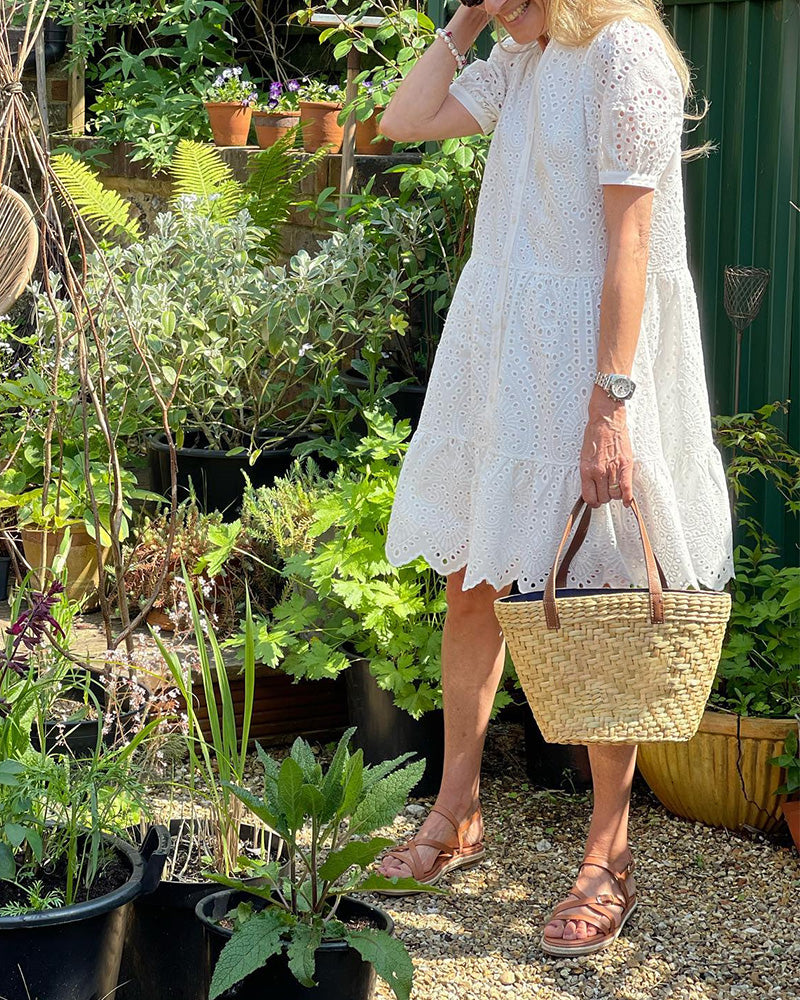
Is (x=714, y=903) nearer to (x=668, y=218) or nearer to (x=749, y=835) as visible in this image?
(x=749, y=835)

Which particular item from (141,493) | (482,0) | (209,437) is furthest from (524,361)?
(209,437)

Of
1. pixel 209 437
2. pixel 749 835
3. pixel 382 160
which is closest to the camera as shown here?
pixel 749 835

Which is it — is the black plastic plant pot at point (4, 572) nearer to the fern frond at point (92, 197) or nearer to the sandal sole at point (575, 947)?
the fern frond at point (92, 197)

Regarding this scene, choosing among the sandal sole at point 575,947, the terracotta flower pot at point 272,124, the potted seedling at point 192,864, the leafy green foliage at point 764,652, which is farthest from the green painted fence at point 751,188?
the terracotta flower pot at point 272,124

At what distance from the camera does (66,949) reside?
2.08 metres

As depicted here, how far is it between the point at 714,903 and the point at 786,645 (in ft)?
2.22

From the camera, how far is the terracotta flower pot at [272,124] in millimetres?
5844

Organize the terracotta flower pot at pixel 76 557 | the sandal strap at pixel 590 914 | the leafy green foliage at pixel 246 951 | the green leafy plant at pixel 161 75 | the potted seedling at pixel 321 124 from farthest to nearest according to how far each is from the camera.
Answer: the green leafy plant at pixel 161 75
the potted seedling at pixel 321 124
the terracotta flower pot at pixel 76 557
the sandal strap at pixel 590 914
the leafy green foliage at pixel 246 951

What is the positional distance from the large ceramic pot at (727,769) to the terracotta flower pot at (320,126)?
10.5ft

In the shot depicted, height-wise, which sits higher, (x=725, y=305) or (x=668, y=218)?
(x=668, y=218)

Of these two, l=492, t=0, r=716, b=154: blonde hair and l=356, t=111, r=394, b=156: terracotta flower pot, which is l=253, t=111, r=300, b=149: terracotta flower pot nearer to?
l=356, t=111, r=394, b=156: terracotta flower pot

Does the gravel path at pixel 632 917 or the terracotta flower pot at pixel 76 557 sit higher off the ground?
the terracotta flower pot at pixel 76 557

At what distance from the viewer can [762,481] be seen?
358cm

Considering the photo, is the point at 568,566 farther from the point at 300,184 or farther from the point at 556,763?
the point at 300,184
